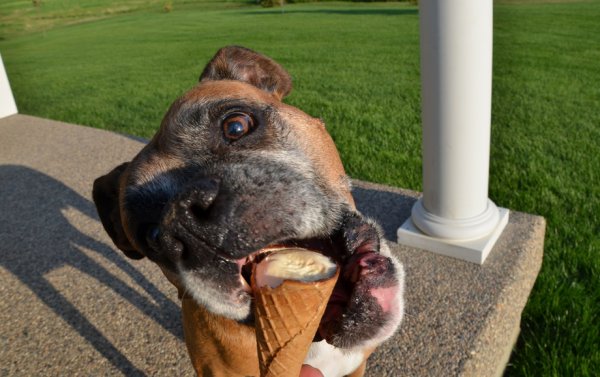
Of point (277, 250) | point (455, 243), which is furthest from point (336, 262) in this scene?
point (455, 243)

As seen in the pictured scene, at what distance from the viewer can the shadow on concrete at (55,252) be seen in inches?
154

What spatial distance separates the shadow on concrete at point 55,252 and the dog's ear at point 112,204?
117 cm

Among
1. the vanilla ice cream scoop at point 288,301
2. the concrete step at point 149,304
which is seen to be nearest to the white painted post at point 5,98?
the concrete step at point 149,304

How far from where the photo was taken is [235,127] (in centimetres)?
203

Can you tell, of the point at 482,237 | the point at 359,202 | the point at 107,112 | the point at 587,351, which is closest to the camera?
the point at 587,351

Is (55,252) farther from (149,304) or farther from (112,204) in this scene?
(112,204)

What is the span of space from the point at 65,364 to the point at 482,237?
128 inches

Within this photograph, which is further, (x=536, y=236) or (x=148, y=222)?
(x=536, y=236)

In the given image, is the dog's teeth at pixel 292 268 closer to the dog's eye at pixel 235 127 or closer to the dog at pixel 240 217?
the dog at pixel 240 217

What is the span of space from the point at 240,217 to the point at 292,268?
24cm

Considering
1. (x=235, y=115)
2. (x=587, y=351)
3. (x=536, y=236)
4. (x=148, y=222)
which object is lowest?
(x=587, y=351)

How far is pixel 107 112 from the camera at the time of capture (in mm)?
11375

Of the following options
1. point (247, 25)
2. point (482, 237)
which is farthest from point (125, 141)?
point (247, 25)

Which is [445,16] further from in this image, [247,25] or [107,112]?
[247,25]
